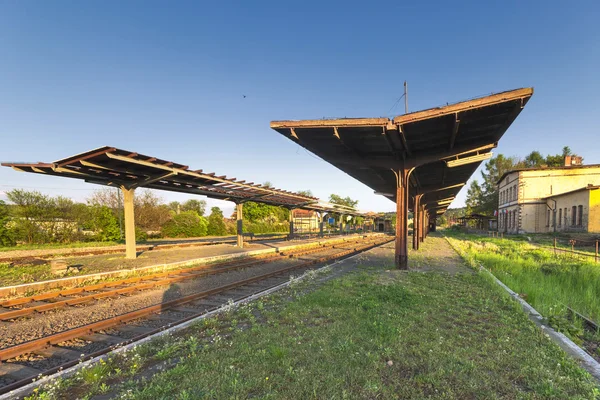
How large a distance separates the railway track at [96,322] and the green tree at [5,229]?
20.4 m

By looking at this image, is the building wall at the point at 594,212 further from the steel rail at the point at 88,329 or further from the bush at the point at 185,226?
the bush at the point at 185,226

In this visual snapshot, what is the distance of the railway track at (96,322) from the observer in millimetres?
4309

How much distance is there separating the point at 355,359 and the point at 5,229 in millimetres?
30078

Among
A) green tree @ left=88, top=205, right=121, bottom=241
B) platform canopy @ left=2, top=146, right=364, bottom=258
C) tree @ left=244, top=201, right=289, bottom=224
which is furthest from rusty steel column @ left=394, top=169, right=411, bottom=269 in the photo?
tree @ left=244, top=201, right=289, bottom=224

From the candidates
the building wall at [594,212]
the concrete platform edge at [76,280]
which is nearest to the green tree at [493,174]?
the building wall at [594,212]

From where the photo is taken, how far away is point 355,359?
3766mm

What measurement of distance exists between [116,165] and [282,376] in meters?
13.3

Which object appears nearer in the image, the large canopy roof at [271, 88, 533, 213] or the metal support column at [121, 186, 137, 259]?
the large canopy roof at [271, 88, 533, 213]

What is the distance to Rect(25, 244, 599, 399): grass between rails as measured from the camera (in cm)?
311

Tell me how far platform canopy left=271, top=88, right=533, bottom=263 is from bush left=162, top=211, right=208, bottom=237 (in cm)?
3003

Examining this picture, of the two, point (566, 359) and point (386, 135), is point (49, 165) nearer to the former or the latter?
point (386, 135)

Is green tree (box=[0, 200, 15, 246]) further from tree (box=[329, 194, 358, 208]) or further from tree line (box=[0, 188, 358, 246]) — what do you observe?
tree (box=[329, 194, 358, 208])

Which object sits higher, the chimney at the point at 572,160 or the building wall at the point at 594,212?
the chimney at the point at 572,160

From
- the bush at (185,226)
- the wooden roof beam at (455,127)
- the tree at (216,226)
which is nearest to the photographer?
the wooden roof beam at (455,127)
